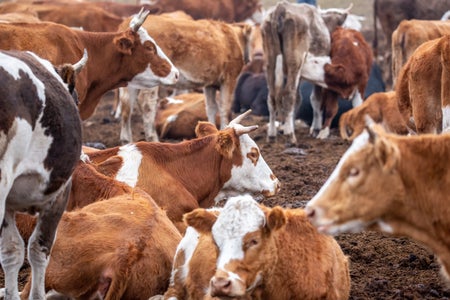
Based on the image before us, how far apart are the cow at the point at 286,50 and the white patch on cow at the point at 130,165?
6512 millimetres

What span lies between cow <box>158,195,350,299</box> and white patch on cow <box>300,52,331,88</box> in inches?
357

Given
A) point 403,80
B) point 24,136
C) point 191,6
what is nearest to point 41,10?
point 191,6

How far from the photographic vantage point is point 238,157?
314 inches

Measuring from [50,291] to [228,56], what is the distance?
29.0 ft

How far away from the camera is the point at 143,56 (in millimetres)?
11023

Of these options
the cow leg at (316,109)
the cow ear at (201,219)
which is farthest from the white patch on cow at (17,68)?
the cow leg at (316,109)

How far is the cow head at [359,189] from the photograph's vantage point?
192 inches

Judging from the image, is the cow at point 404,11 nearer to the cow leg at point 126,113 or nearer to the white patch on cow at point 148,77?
the cow leg at point 126,113

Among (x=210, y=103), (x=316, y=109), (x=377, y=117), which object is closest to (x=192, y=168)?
(x=377, y=117)

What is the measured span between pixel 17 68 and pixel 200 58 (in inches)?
353

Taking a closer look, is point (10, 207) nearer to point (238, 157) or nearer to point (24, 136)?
point (24, 136)

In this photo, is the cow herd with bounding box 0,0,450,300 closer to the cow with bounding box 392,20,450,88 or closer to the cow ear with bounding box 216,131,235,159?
the cow ear with bounding box 216,131,235,159

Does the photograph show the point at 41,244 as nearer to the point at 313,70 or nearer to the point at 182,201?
the point at 182,201

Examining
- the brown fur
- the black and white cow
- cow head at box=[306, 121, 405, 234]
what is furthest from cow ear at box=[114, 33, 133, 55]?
cow head at box=[306, 121, 405, 234]
